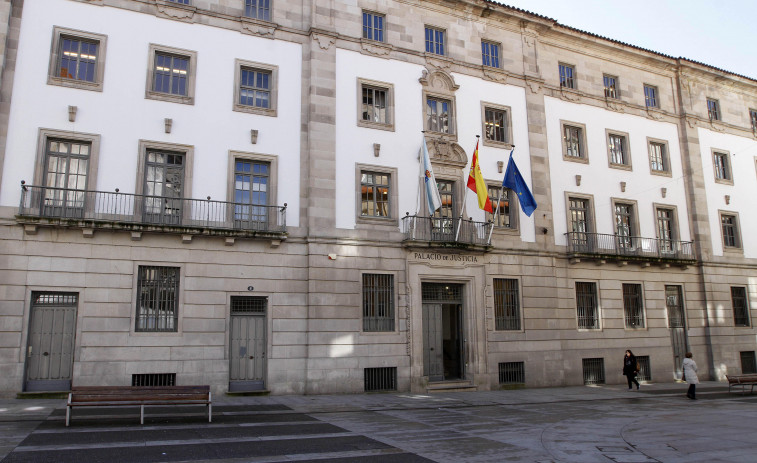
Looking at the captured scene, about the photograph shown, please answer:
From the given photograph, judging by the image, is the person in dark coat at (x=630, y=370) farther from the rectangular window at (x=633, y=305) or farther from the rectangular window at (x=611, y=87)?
the rectangular window at (x=611, y=87)

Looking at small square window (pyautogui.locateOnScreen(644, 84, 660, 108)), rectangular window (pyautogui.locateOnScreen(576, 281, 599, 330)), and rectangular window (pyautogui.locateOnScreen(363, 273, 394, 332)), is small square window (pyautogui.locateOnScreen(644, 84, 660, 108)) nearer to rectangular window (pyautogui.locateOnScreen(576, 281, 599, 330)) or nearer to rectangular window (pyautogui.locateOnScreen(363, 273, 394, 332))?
rectangular window (pyautogui.locateOnScreen(576, 281, 599, 330))

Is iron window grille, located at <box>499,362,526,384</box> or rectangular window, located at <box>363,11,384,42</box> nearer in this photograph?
iron window grille, located at <box>499,362,526,384</box>

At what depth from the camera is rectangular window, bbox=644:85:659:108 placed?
29.8 m

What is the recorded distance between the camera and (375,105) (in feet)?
74.9

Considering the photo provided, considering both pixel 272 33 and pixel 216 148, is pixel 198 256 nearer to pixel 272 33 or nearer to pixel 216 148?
pixel 216 148

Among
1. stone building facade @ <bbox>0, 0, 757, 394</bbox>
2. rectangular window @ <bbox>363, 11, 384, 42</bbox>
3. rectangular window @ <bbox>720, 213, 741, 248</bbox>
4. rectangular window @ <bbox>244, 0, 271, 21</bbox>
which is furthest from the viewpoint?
rectangular window @ <bbox>720, 213, 741, 248</bbox>

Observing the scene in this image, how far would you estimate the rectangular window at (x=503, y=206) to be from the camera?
24.4m

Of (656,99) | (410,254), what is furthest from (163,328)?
(656,99)

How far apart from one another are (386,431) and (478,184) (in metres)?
12.2

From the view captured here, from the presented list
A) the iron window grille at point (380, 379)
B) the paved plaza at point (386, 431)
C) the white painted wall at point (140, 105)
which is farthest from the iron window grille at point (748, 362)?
the white painted wall at point (140, 105)

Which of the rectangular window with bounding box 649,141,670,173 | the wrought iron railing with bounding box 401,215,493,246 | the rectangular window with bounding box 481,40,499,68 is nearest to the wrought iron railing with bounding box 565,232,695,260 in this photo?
the rectangular window with bounding box 649,141,670,173

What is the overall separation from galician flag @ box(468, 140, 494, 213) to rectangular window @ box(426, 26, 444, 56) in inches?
207

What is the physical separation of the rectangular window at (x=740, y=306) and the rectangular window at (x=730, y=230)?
2366mm

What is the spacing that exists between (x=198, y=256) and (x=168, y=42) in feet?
24.7
